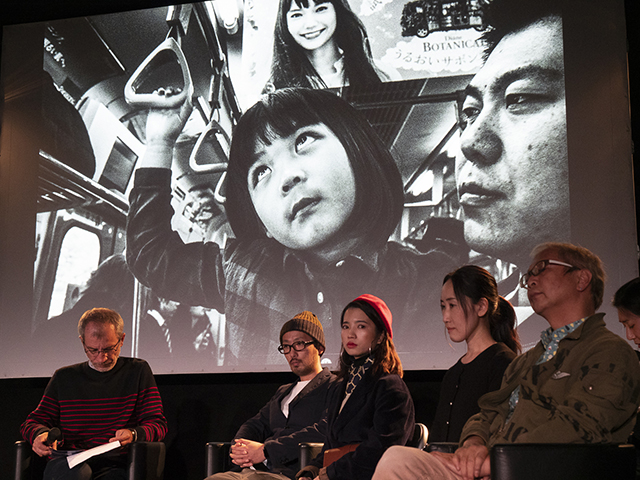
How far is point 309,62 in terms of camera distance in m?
4.12

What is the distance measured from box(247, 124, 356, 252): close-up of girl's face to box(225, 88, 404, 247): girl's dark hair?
40 mm

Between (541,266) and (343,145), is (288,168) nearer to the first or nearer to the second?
(343,145)

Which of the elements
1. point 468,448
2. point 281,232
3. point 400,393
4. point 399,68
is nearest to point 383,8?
point 399,68

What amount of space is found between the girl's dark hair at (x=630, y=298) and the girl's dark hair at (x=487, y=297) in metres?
0.43

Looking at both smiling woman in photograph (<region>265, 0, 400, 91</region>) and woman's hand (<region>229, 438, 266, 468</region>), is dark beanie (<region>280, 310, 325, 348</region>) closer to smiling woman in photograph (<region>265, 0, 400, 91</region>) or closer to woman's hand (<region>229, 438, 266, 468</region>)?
woman's hand (<region>229, 438, 266, 468</region>)

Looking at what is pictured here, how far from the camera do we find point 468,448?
73.7 inches

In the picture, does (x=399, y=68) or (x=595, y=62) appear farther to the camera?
(x=399, y=68)

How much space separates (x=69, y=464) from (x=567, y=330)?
228cm

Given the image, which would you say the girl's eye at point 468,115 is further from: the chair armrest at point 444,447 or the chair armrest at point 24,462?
the chair armrest at point 24,462

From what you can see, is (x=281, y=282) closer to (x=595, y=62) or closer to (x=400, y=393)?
(x=400, y=393)

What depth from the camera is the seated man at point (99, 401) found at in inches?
126

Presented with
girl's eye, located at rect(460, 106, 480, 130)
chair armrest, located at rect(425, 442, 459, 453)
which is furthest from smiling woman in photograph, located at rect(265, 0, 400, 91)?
chair armrest, located at rect(425, 442, 459, 453)

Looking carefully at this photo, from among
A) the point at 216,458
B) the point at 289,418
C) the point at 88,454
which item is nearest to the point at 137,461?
the point at 88,454

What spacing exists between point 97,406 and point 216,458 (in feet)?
2.29
